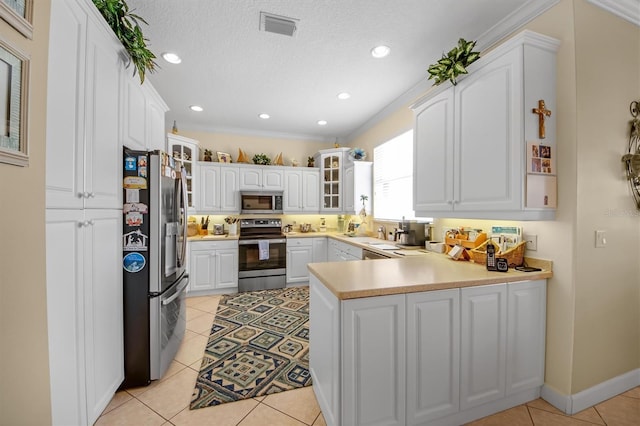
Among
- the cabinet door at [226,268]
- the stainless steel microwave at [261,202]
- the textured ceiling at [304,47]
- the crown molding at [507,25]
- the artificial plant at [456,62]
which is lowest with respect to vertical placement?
the cabinet door at [226,268]

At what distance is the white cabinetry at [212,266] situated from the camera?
388 centimetres

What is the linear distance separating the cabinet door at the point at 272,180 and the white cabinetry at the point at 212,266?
1197 millimetres

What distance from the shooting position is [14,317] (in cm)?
95

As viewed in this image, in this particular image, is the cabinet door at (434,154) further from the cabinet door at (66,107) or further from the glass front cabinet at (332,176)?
the cabinet door at (66,107)

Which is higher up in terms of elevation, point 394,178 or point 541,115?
point 541,115

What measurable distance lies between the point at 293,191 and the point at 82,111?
351 cm

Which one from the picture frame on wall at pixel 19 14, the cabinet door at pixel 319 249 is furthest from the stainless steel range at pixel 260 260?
the picture frame on wall at pixel 19 14

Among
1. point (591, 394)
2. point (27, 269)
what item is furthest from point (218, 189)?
point (591, 394)

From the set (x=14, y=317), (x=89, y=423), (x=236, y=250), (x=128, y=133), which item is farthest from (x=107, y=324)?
(x=236, y=250)

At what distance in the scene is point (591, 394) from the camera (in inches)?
68.6

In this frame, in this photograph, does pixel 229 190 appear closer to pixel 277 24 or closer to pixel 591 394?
pixel 277 24

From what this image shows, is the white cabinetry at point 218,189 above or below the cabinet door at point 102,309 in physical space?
above

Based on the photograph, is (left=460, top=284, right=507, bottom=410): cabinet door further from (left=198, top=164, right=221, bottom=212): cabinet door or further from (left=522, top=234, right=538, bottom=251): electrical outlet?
(left=198, top=164, right=221, bottom=212): cabinet door

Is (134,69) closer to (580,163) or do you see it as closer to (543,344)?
(580,163)
